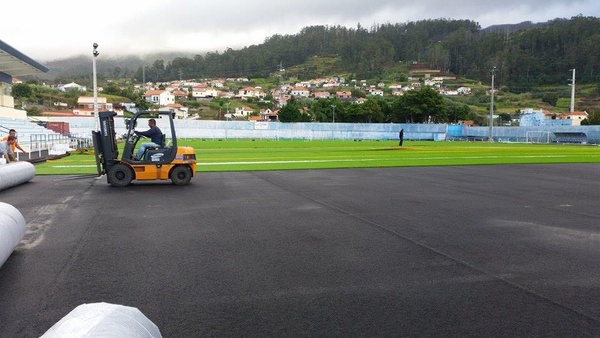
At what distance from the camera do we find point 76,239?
7.95 meters

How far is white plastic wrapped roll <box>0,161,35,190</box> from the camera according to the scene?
1446 cm

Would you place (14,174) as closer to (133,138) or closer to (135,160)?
(135,160)

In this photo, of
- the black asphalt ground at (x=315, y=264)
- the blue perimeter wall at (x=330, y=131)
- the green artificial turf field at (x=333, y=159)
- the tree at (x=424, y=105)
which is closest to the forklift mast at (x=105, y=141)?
the black asphalt ground at (x=315, y=264)

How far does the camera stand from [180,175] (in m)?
15.7

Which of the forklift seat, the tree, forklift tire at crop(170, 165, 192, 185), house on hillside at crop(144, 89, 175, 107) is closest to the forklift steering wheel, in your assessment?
the forklift seat

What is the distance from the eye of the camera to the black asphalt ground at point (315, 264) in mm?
4637

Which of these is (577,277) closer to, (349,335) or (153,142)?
(349,335)

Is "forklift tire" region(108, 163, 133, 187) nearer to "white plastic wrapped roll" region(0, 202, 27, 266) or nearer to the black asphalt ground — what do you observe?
the black asphalt ground

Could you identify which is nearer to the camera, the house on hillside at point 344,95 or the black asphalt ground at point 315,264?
the black asphalt ground at point 315,264

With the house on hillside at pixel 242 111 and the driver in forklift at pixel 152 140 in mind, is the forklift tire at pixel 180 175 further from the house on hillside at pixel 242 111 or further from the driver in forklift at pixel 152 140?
the house on hillside at pixel 242 111

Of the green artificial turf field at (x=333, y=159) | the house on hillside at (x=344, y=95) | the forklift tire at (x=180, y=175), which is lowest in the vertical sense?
the green artificial turf field at (x=333, y=159)

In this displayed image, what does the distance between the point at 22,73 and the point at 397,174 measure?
5046cm

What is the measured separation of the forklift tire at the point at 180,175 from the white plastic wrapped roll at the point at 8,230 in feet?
27.6

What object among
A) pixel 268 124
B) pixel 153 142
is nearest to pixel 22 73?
pixel 268 124
